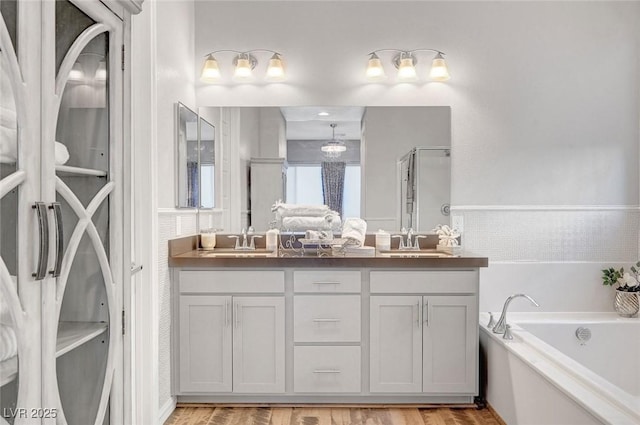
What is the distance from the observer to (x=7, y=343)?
108cm

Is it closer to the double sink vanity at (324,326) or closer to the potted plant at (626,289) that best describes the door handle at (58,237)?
the double sink vanity at (324,326)

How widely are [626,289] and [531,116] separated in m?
1.30

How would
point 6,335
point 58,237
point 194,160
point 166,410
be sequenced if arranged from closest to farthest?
1. point 6,335
2. point 58,237
3. point 166,410
4. point 194,160

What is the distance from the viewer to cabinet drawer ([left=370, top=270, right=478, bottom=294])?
105 inches

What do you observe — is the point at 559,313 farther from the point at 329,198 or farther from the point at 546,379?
the point at 329,198

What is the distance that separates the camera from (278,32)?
328 cm

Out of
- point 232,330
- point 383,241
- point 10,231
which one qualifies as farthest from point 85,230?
point 383,241

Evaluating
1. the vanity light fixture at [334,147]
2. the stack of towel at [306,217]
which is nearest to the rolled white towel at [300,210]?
the stack of towel at [306,217]

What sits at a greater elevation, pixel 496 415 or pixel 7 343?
pixel 7 343

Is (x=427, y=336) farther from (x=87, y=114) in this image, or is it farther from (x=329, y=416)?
(x=87, y=114)

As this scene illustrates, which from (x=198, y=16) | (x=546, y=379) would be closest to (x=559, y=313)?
(x=546, y=379)

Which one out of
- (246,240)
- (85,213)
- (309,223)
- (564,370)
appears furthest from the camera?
(246,240)

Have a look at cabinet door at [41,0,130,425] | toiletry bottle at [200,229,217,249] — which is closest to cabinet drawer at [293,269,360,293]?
toiletry bottle at [200,229,217,249]

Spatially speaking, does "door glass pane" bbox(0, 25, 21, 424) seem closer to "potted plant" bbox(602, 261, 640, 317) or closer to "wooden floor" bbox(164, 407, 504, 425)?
"wooden floor" bbox(164, 407, 504, 425)
